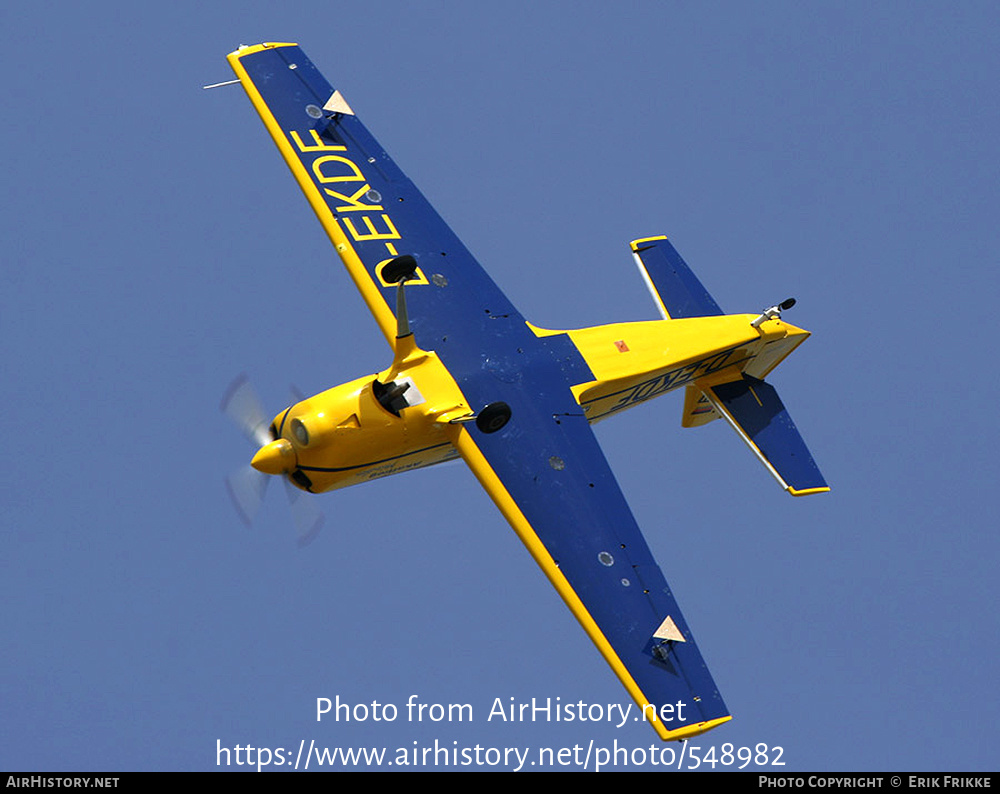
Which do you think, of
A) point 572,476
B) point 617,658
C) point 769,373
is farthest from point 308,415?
point 769,373

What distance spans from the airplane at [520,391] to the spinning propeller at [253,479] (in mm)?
118

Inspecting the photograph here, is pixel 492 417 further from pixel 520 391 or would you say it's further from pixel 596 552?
pixel 596 552

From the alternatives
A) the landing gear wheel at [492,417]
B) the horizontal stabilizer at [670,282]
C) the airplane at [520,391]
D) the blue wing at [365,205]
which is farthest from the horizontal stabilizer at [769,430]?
the landing gear wheel at [492,417]

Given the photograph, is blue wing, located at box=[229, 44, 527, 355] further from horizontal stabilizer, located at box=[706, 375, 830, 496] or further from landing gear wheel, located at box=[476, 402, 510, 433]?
horizontal stabilizer, located at box=[706, 375, 830, 496]

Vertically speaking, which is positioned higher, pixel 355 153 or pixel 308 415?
pixel 355 153

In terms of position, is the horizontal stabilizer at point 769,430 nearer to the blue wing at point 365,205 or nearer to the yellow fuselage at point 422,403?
the yellow fuselage at point 422,403

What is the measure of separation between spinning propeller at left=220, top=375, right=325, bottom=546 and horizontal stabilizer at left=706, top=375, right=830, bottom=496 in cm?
785

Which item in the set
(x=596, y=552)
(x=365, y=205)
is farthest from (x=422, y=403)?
(x=365, y=205)

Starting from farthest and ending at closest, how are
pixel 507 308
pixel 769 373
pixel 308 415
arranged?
pixel 769 373 → pixel 507 308 → pixel 308 415

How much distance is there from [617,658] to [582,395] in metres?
5.21

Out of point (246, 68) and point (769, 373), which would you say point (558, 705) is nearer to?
point (769, 373)

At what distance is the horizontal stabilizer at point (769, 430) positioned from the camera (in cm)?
3134

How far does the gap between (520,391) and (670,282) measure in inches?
192

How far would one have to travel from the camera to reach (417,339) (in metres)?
30.0
